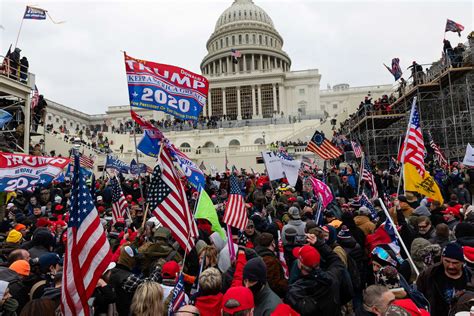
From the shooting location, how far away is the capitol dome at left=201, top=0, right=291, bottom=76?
251 feet

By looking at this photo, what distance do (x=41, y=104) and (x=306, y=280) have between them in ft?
65.6

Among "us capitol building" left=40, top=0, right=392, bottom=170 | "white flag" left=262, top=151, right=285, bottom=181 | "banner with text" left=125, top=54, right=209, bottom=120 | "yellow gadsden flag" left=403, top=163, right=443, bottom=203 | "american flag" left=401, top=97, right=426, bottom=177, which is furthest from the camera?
"us capitol building" left=40, top=0, right=392, bottom=170

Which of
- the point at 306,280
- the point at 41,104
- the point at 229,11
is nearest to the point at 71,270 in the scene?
the point at 306,280

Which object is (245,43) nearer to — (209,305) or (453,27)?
(453,27)

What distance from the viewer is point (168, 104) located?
25.0ft

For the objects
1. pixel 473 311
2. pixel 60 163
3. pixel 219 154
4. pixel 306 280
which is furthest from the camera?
pixel 219 154

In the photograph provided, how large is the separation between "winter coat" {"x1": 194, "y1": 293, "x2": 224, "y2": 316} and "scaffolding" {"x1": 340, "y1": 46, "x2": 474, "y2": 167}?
1466 centimetres

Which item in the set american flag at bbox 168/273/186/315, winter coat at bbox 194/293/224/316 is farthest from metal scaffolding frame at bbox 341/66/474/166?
american flag at bbox 168/273/186/315

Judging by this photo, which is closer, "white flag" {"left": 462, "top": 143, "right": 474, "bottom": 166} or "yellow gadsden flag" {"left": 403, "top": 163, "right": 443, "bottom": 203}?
"yellow gadsden flag" {"left": 403, "top": 163, "right": 443, "bottom": 203}

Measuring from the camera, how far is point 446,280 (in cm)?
359

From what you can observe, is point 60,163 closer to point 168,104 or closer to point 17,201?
point 168,104

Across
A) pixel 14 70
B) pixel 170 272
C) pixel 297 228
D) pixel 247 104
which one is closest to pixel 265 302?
pixel 170 272

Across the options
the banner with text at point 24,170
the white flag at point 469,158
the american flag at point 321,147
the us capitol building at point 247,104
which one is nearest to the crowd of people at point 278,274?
the banner with text at point 24,170

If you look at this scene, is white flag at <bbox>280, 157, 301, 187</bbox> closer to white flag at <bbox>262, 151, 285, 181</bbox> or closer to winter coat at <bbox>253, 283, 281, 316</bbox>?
white flag at <bbox>262, 151, 285, 181</bbox>
